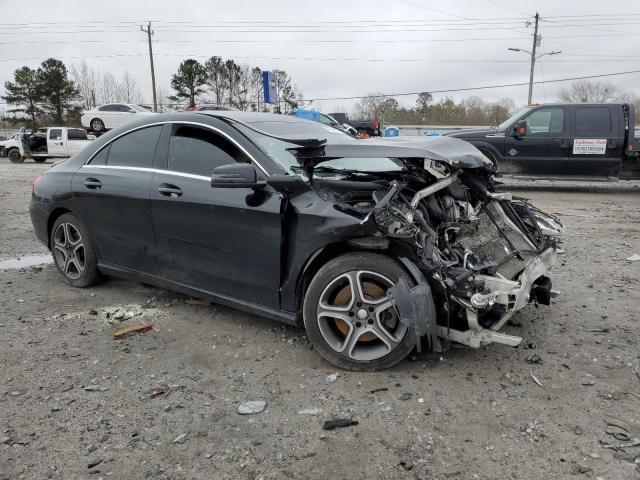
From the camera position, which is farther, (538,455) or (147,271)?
(147,271)

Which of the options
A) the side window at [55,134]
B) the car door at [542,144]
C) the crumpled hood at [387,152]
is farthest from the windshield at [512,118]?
the side window at [55,134]

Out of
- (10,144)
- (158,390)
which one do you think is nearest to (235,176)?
(158,390)

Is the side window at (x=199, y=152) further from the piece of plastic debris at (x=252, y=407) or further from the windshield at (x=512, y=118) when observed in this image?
the windshield at (x=512, y=118)

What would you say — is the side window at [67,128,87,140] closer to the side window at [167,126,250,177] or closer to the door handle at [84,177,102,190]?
the door handle at [84,177,102,190]

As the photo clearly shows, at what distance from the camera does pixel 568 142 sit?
1059cm

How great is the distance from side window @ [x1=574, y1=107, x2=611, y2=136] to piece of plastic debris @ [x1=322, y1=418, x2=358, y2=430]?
9.99 meters

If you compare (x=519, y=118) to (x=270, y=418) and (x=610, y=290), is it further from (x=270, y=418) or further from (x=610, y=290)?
(x=270, y=418)

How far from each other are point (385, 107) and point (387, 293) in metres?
46.7

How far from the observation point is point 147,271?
410 centimetres

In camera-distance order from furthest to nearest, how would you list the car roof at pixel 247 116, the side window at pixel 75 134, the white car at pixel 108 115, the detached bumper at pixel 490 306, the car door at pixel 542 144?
the white car at pixel 108 115
the side window at pixel 75 134
the car door at pixel 542 144
the car roof at pixel 247 116
the detached bumper at pixel 490 306

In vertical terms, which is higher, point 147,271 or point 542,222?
point 542,222

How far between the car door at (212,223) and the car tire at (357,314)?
0.37m

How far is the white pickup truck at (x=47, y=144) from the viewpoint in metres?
21.4

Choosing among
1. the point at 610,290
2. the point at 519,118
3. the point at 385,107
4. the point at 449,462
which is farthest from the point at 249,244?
the point at 385,107
